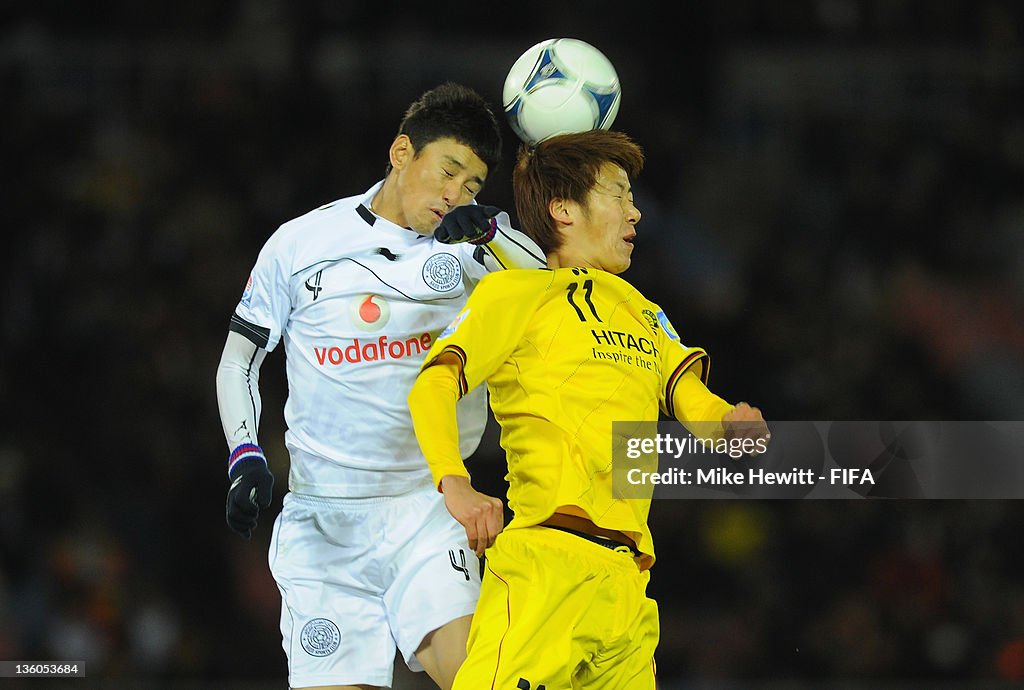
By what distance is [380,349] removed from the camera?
3.64 m

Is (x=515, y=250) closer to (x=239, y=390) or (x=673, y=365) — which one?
(x=673, y=365)

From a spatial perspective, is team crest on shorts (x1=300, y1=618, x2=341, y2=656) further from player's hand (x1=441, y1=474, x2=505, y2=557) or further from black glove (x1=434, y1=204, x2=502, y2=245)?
black glove (x1=434, y1=204, x2=502, y2=245)

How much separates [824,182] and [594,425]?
6851 millimetres

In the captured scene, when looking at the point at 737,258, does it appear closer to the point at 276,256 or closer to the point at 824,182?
the point at 824,182

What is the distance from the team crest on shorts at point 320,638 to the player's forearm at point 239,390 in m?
0.53

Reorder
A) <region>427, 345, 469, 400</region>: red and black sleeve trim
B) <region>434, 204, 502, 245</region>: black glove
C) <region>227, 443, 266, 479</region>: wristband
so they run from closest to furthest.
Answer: <region>427, 345, 469, 400</region>: red and black sleeve trim < <region>434, 204, 502, 245</region>: black glove < <region>227, 443, 266, 479</region>: wristband

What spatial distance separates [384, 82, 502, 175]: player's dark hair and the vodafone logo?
1.46ft

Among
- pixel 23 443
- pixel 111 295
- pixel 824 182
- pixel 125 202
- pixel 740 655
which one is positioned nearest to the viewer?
pixel 740 655

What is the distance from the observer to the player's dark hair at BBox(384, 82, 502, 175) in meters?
3.72

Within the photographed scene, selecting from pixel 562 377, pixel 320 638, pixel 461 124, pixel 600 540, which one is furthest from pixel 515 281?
pixel 320 638

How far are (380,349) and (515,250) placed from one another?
1.60ft

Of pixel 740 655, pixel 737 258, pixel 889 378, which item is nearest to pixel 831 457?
pixel 740 655

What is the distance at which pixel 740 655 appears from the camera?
717cm

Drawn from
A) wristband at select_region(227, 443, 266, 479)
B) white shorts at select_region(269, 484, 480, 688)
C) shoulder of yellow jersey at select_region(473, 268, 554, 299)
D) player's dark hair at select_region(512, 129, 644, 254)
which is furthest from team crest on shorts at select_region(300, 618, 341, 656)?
player's dark hair at select_region(512, 129, 644, 254)
